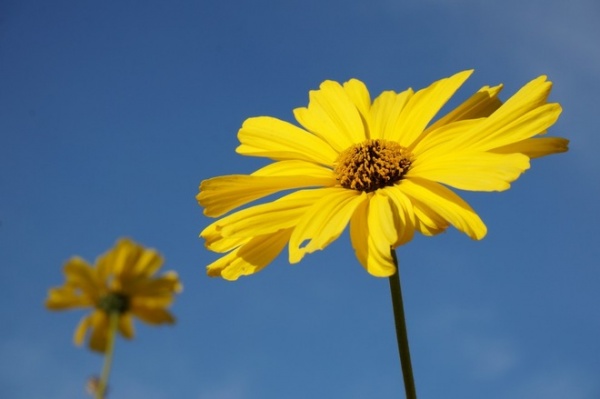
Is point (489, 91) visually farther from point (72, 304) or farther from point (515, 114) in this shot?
point (72, 304)

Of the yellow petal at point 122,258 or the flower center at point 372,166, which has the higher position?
the flower center at point 372,166

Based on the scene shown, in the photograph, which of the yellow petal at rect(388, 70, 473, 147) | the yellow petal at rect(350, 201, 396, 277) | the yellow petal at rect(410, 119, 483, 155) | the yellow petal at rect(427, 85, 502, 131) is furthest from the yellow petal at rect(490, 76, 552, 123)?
the yellow petal at rect(350, 201, 396, 277)

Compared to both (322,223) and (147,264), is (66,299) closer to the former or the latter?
(147,264)

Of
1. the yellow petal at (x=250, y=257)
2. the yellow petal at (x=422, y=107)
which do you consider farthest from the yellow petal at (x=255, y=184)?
the yellow petal at (x=422, y=107)

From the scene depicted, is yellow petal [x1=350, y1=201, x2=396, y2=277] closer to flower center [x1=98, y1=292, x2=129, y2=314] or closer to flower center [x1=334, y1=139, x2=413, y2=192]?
flower center [x1=334, y1=139, x2=413, y2=192]

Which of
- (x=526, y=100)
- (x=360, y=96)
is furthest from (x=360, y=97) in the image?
(x=526, y=100)

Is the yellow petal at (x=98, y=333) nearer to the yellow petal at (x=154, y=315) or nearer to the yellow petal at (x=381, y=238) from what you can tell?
the yellow petal at (x=154, y=315)
